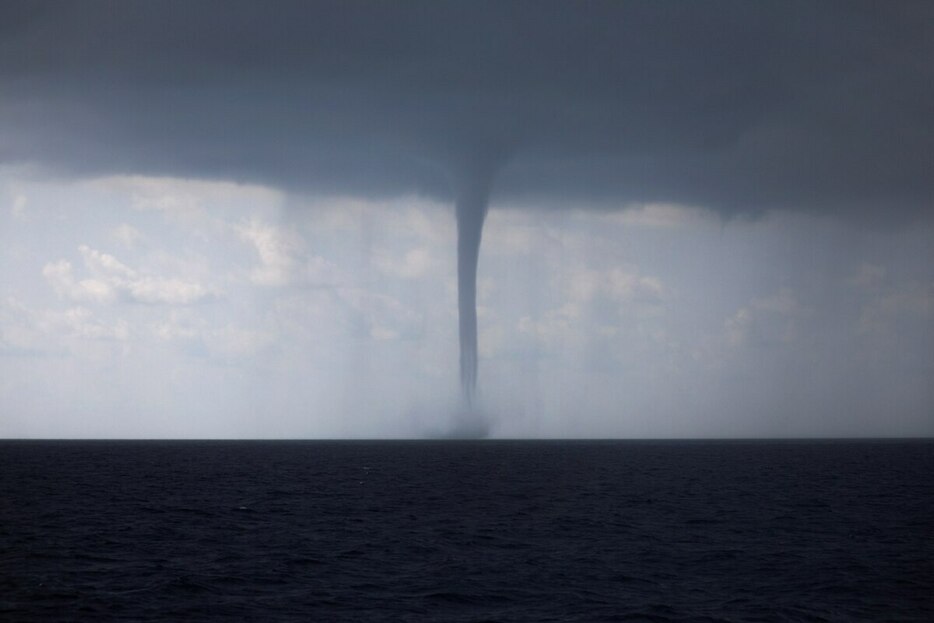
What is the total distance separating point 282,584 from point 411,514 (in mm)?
25441

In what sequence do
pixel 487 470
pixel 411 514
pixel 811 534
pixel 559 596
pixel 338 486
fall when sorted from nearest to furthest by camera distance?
pixel 559 596 < pixel 811 534 < pixel 411 514 < pixel 338 486 < pixel 487 470

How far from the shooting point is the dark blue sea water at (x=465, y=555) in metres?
32.0

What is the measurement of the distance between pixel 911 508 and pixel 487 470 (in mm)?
64784

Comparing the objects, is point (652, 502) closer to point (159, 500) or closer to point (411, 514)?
point (411, 514)

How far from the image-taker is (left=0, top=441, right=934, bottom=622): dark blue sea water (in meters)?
32.0

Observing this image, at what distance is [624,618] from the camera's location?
30625 mm

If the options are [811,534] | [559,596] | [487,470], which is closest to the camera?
[559,596]

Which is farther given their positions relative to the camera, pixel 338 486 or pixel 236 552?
pixel 338 486

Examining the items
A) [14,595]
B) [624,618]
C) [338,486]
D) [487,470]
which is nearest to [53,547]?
[14,595]

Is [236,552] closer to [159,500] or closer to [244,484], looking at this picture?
[159,500]

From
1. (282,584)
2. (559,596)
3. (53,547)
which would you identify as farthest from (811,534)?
(53,547)

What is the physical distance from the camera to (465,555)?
43.1m

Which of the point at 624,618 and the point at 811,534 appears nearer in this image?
the point at 624,618

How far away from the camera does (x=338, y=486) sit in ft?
292
